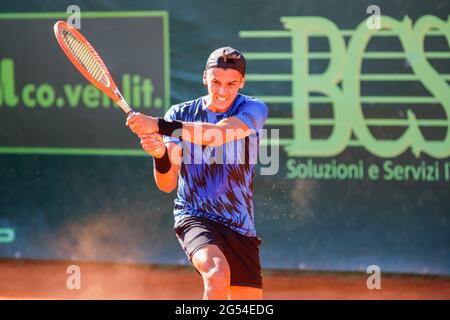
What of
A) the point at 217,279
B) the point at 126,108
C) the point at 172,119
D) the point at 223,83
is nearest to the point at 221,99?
the point at 223,83

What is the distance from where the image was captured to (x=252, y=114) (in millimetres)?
4957

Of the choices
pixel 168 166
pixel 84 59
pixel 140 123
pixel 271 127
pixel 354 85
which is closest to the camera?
pixel 140 123

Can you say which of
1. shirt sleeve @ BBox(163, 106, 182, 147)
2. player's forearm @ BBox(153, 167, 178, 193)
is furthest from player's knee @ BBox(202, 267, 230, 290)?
shirt sleeve @ BBox(163, 106, 182, 147)

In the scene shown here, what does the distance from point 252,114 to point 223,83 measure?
220 mm

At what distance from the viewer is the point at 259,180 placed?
748 cm

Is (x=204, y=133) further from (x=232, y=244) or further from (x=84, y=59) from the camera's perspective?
(x=84, y=59)

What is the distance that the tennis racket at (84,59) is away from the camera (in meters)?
4.96

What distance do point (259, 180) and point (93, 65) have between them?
2.61m

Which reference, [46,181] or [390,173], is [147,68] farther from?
[390,173]

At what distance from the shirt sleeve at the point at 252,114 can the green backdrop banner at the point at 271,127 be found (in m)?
2.33

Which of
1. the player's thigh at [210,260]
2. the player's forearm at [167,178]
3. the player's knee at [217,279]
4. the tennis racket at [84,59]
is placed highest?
the tennis racket at [84,59]

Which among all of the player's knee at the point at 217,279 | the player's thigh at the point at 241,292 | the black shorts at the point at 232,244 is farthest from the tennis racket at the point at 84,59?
the player's thigh at the point at 241,292

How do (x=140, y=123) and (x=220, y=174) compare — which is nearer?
(x=140, y=123)

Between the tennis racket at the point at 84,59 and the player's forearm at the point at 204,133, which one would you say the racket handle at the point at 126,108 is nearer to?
the tennis racket at the point at 84,59
